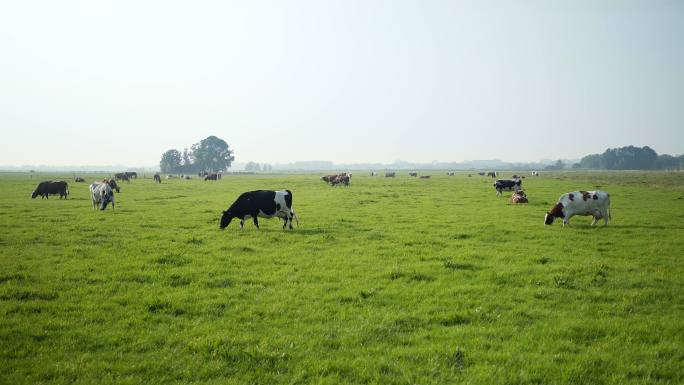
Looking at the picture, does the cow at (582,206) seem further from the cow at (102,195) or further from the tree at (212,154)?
the tree at (212,154)

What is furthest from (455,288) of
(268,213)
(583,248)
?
(268,213)

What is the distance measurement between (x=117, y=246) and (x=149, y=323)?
8698mm

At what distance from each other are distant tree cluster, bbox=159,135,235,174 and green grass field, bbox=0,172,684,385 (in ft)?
482

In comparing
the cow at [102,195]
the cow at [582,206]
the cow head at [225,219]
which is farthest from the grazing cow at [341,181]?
the cow at [582,206]

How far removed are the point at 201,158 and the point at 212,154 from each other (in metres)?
4.39

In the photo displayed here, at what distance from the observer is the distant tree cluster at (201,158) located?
159m

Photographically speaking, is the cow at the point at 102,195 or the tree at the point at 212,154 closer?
the cow at the point at 102,195

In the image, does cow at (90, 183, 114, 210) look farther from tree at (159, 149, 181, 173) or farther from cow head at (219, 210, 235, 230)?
tree at (159, 149, 181, 173)

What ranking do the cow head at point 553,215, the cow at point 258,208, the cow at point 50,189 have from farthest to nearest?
the cow at point 50,189 → the cow head at point 553,215 → the cow at point 258,208

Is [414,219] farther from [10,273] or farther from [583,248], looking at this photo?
[10,273]

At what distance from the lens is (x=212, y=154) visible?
160 m

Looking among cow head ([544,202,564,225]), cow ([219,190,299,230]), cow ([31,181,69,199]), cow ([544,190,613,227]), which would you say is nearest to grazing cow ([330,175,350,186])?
cow ([31,181,69,199])

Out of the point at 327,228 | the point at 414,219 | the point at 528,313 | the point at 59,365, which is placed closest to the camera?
the point at 59,365

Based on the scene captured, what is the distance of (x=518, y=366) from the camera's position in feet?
21.6
